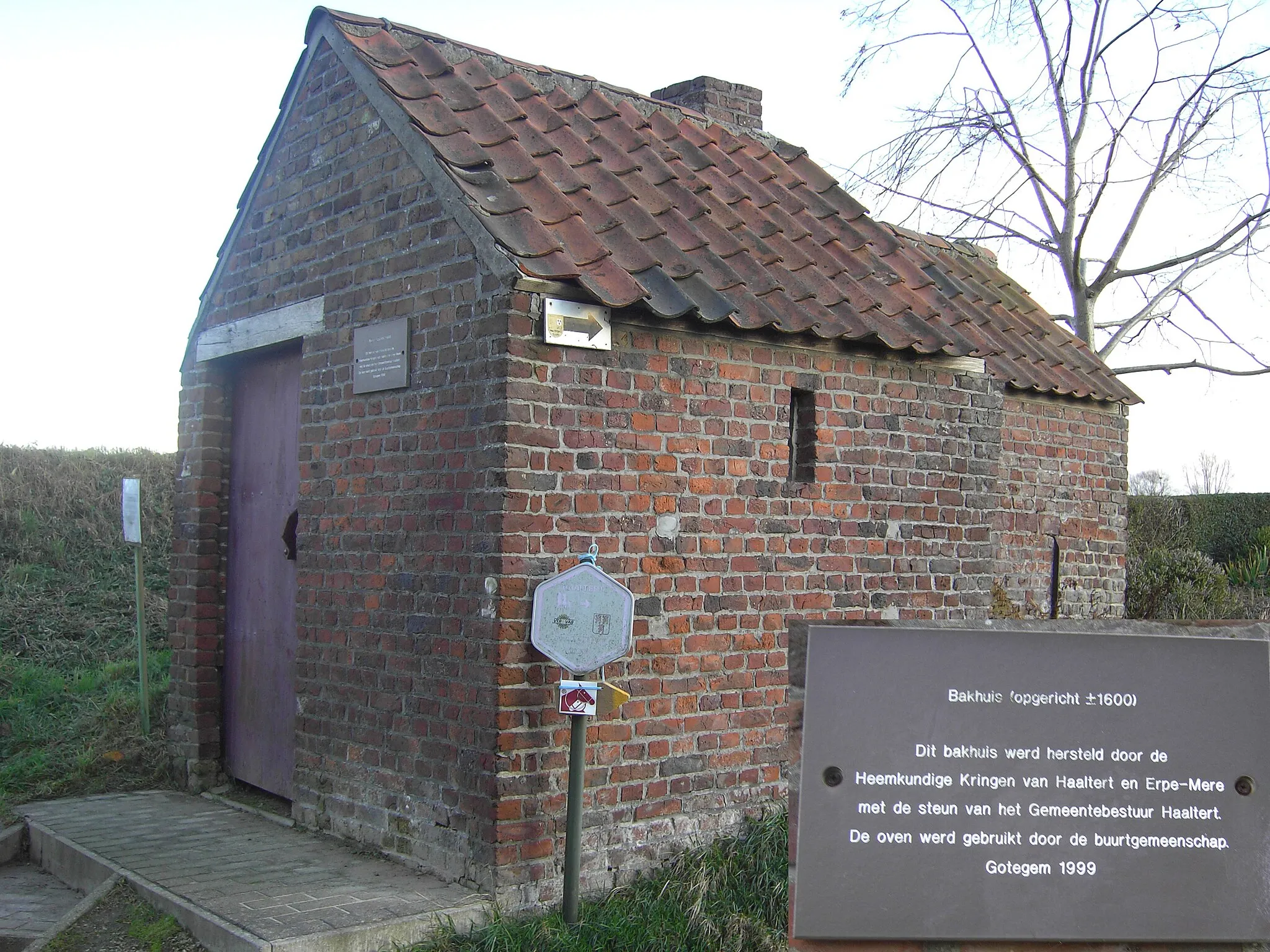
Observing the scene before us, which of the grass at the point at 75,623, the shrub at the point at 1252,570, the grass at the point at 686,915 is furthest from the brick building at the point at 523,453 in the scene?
the shrub at the point at 1252,570

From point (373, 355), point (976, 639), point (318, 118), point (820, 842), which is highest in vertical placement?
point (318, 118)

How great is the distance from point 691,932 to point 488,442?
7.53 feet

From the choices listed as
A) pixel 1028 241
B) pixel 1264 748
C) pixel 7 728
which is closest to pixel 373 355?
pixel 1264 748

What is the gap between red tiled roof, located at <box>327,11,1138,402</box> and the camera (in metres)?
5.48

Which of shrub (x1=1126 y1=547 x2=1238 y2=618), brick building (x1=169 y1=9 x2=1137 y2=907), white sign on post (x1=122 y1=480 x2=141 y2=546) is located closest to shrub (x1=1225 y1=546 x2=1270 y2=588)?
shrub (x1=1126 y1=547 x2=1238 y2=618)

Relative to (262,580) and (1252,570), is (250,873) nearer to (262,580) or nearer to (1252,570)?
(262,580)

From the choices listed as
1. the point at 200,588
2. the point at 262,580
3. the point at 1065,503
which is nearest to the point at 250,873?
the point at 262,580

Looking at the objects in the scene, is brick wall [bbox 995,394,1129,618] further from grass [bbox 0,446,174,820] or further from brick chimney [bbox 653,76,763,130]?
grass [bbox 0,446,174,820]

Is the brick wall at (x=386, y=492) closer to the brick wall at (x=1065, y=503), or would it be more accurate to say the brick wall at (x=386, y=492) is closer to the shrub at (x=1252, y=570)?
the brick wall at (x=1065, y=503)

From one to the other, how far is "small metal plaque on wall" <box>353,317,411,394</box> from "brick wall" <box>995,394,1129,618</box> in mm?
5188

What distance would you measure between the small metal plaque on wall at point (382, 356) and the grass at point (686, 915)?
2612 mm

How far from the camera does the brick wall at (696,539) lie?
202 inches

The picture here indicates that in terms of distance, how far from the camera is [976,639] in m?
3.21

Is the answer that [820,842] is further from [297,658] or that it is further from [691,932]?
[297,658]
